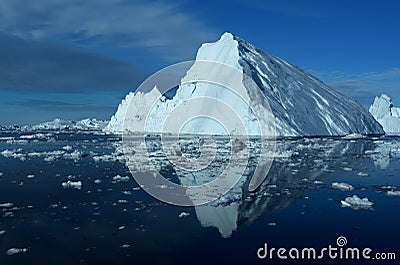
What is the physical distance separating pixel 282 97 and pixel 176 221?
3804 cm

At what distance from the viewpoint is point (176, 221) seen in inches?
356

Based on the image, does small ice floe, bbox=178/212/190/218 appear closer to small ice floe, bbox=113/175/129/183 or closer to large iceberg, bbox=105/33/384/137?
small ice floe, bbox=113/175/129/183

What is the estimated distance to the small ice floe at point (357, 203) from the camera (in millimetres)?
10406

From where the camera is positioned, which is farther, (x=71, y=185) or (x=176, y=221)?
(x=71, y=185)

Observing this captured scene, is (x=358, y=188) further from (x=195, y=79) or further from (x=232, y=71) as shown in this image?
(x=195, y=79)

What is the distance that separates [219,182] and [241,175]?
1.72m

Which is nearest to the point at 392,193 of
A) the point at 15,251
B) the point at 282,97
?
the point at 15,251

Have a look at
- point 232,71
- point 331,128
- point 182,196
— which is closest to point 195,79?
Answer: point 232,71

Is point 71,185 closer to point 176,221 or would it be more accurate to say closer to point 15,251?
point 176,221

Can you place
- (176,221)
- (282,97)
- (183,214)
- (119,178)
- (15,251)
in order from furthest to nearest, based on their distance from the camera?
(282,97) < (119,178) < (183,214) < (176,221) < (15,251)

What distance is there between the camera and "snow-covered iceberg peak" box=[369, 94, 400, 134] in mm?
67625

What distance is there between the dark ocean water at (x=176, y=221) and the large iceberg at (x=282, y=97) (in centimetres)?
2818

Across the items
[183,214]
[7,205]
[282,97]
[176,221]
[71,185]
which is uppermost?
[282,97]

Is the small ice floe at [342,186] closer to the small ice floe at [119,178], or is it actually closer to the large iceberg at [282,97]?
the small ice floe at [119,178]
